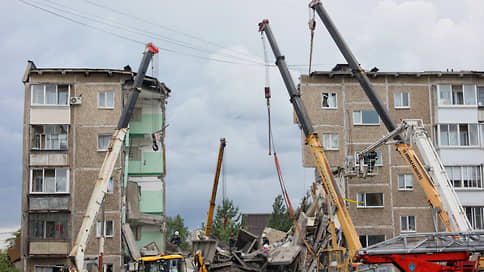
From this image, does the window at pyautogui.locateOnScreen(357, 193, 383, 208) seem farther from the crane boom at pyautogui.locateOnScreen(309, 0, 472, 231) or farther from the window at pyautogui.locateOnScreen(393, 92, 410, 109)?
the crane boom at pyautogui.locateOnScreen(309, 0, 472, 231)

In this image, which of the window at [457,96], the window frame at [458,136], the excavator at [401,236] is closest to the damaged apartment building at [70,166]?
the excavator at [401,236]

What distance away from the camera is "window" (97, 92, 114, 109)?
44781 millimetres

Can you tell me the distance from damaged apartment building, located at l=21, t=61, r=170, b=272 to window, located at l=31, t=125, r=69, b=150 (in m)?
0.07

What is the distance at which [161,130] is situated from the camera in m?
46.8

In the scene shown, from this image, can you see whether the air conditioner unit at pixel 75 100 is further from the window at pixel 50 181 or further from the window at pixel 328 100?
the window at pixel 328 100

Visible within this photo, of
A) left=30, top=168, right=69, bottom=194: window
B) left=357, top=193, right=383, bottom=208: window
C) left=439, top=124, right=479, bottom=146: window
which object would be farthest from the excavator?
left=30, top=168, right=69, bottom=194: window

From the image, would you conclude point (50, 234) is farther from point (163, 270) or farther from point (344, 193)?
point (344, 193)

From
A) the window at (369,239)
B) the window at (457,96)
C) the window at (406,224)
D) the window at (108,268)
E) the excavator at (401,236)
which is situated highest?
the window at (457,96)

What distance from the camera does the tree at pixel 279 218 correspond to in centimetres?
8425

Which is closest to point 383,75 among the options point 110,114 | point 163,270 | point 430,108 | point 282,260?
point 430,108

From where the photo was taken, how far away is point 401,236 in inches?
738

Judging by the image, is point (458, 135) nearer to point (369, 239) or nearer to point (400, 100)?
point (400, 100)

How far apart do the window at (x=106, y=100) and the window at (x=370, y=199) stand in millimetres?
20407

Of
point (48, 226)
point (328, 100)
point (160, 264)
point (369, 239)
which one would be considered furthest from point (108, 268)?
point (328, 100)
